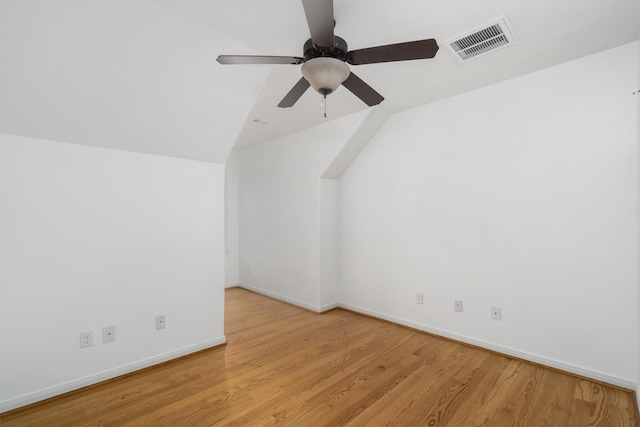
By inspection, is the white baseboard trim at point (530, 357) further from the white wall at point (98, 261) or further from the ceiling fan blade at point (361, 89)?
the ceiling fan blade at point (361, 89)

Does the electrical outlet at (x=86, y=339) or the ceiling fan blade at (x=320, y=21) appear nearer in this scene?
the ceiling fan blade at (x=320, y=21)

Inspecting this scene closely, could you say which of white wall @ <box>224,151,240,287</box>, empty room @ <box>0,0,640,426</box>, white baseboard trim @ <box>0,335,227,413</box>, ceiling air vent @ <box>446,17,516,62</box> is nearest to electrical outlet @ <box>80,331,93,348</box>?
empty room @ <box>0,0,640,426</box>

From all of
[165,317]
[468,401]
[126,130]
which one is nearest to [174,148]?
[126,130]

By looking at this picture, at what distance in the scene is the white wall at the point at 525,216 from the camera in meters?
2.14

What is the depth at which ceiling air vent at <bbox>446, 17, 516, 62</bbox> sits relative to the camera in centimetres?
187

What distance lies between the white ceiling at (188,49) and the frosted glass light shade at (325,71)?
39cm

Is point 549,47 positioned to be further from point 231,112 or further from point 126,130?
point 126,130

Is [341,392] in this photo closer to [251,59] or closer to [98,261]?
[98,261]

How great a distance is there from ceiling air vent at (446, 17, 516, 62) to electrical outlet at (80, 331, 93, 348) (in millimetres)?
3238

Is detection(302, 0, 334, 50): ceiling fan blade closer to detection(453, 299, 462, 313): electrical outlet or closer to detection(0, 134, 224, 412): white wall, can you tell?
detection(0, 134, 224, 412): white wall

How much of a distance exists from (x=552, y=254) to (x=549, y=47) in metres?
1.56

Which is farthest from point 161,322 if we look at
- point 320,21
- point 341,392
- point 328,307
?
point 320,21

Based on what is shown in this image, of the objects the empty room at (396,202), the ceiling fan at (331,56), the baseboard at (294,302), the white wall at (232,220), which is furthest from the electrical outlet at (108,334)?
the white wall at (232,220)

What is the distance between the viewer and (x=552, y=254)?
2387 mm
